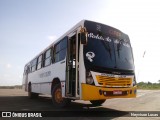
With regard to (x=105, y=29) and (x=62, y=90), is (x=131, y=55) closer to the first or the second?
(x=105, y=29)

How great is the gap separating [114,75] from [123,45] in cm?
169

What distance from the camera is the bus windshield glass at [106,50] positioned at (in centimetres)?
953

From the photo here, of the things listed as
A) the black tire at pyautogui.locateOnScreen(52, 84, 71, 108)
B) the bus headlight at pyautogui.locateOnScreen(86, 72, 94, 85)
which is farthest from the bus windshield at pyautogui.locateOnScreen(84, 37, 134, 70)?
the black tire at pyautogui.locateOnScreen(52, 84, 71, 108)

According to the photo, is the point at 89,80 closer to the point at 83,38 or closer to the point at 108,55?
the point at 108,55

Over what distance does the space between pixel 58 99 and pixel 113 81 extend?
11.5 ft

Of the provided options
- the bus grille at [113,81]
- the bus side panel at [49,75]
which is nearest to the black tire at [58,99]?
the bus side panel at [49,75]

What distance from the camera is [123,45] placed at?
10719 mm

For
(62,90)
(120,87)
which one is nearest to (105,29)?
(120,87)

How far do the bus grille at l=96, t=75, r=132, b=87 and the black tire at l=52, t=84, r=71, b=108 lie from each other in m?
2.59

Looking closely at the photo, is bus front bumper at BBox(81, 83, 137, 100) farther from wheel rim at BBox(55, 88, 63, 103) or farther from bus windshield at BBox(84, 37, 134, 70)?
wheel rim at BBox(55, 88, 63, 103)

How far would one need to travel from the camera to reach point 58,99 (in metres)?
12.0

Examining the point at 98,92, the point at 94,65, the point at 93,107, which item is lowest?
the point at 93,107

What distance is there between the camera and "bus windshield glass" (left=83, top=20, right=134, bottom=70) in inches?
375

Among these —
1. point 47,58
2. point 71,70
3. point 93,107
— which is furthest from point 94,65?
point 47,58
